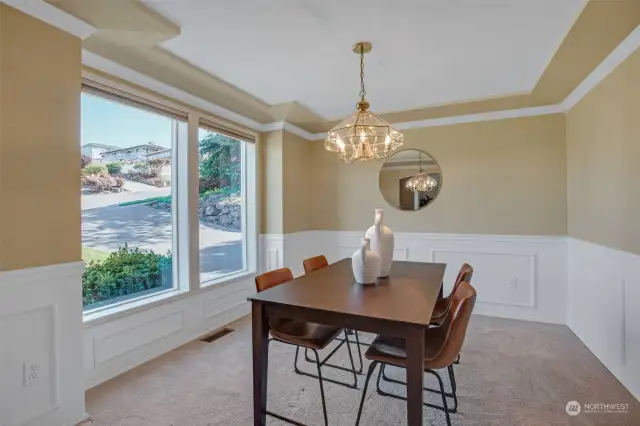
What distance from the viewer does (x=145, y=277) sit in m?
2.97

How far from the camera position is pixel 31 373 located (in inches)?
69.4

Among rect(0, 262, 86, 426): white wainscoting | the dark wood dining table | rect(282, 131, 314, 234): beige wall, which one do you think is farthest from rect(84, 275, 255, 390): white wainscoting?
the dark wood dining table

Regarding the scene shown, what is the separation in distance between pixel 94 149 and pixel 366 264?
221 centimetres

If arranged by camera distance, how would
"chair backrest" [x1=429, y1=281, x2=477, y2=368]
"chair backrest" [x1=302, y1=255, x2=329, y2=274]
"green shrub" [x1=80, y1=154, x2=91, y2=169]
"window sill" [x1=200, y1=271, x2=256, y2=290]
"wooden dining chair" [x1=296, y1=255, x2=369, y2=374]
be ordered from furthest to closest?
"window sill" [x1=200, y1=271, x2=256, y2=290] < "chair backrest" [x1=302, y1=255, x2=329, y2=274] < "wooden dining chair" [x1=296, y1=255, x2=369, y2=374] < "green shrub" [x1=80, y1=154, x2=91, y2=169] < "chair backrest" [x1=429, y1=281, x2=477, y2=368]

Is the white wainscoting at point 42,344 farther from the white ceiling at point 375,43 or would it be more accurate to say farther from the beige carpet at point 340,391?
the white ceiling at point 375,43

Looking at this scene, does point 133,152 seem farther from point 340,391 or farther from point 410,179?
point 410,179

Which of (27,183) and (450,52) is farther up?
(450,52)

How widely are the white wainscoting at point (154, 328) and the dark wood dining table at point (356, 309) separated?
1.33 meters

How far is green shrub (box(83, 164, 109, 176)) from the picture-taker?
2.50m

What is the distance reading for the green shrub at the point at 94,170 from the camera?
8.20 ft

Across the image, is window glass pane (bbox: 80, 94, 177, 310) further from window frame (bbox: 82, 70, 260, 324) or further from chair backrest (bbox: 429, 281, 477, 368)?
chair backrest (bbox: 429, 281, 477, 368)

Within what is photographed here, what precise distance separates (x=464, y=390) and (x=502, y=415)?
30 cm

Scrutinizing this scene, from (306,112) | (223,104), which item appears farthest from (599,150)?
(223,104)

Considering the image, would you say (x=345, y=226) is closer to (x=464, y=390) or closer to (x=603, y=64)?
(x=464, y=390)
